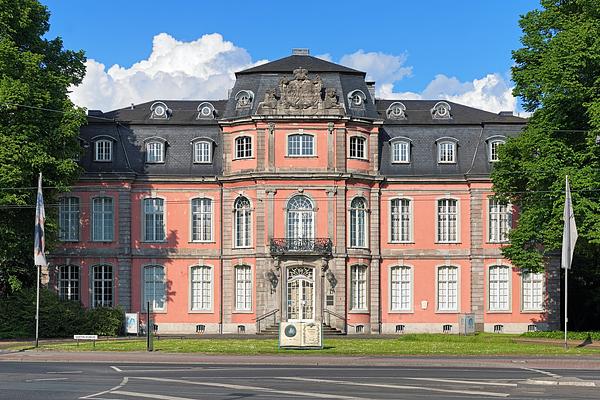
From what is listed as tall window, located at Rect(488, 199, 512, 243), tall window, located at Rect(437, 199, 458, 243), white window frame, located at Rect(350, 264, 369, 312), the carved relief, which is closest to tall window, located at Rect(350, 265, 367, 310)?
white window frame, located at Rect(350, 264, 369, 312)

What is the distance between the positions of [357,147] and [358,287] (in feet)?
26.5

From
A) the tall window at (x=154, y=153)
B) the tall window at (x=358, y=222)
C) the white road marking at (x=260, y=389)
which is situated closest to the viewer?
the white road marking at (x=260, y=389)

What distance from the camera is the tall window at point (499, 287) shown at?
66.1 metres

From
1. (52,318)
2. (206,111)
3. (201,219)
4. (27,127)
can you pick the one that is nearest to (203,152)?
(206,111)

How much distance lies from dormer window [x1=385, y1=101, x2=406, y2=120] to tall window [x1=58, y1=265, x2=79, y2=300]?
20.7m

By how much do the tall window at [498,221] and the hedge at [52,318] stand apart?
2214 centimetres

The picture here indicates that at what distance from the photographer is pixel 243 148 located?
65.1 metres

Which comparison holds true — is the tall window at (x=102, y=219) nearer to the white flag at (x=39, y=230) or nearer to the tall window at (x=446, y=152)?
the white flag at (x=39, y=230)

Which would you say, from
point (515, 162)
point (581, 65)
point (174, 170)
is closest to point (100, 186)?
point (174, 170)

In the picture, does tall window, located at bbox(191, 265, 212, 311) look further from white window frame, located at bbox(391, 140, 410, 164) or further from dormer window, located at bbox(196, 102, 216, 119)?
white window frame, located at bbox(391, 140, 410, 164)

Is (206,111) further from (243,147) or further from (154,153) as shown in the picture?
(243,147)

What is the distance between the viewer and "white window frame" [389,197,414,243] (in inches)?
2613

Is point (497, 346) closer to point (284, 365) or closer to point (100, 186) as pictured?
point (284, 365)

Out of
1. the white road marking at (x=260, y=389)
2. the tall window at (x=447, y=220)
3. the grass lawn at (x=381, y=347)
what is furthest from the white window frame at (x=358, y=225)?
the white road marking at (x=260, y=389)
